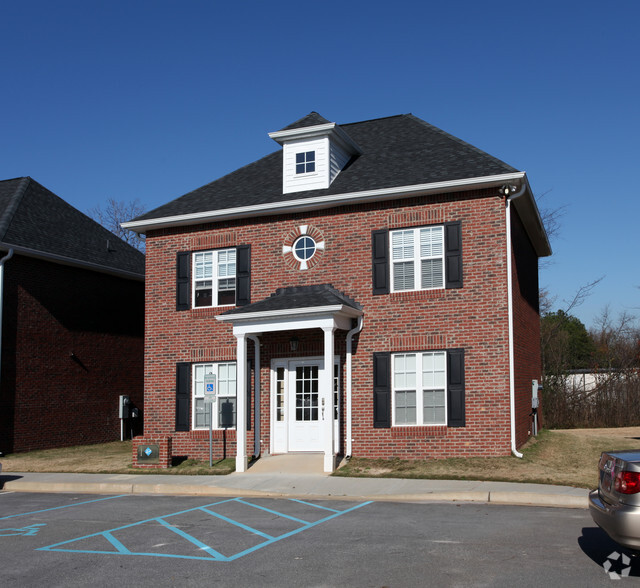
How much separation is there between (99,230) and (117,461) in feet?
35.6

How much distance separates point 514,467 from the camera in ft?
46.4

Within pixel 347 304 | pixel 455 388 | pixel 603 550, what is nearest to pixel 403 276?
pixel 347 304

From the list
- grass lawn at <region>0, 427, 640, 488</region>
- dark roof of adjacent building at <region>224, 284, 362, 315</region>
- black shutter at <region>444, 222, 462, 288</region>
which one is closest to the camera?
grass lawn at <region>0, 427, 640, 488</region>

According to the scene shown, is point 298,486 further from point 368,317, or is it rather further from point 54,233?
point 54,233

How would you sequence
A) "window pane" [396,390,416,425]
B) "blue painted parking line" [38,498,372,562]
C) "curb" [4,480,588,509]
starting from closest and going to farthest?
"blue painted parking line" [38,498,372,562], "curb" [4,480,588,509], "window pane" [396,390,416,425]

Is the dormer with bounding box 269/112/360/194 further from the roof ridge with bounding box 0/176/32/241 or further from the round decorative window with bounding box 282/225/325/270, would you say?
the roof ridge with bounding box 0/176/32/241

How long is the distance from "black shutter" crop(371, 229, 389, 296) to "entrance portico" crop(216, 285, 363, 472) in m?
0.71

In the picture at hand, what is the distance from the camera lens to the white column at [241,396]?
1588cm

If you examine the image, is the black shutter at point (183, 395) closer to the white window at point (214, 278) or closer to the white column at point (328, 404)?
the white window at point (214, 278)

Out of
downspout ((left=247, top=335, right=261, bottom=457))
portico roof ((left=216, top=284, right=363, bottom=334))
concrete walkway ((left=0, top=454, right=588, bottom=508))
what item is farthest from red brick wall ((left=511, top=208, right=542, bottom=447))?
downspout ((left=247, top=335, right=261, bottom=457))

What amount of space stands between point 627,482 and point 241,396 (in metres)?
10.8

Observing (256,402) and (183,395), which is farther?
(183,395)

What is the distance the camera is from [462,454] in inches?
604

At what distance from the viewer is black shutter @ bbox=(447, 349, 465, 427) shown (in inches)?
608
